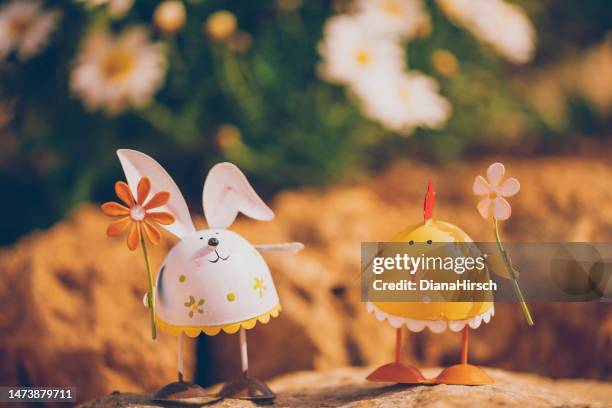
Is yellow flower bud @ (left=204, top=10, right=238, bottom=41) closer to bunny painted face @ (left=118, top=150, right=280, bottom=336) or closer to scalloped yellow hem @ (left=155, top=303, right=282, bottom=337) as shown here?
bunny painted face @ (left=118, top=150, right=280, bottom=336)

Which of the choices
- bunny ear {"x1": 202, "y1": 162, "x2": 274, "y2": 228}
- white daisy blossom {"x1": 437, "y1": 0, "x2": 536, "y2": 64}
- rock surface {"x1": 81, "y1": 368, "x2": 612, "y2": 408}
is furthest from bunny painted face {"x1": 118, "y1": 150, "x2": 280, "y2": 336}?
white daisy blossom {"x1": 437, "y1": 0, "x2": 536, "y2": 64}

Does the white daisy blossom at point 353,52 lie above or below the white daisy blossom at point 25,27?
below

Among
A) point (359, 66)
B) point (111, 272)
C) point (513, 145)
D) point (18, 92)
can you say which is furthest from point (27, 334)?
point (513, 145)

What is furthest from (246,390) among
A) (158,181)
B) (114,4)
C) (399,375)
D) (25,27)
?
(25,27)

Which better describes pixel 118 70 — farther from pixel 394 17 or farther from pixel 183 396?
pixel 183 396

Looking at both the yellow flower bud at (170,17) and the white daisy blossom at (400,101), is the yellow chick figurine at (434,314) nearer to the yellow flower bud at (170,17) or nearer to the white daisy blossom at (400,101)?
the white daisy blossom at (400,101)

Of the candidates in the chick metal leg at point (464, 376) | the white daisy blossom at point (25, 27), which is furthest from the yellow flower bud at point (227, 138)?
the chick metal leg at point (464, 376)

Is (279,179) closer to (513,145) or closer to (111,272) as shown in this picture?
(111,272)
